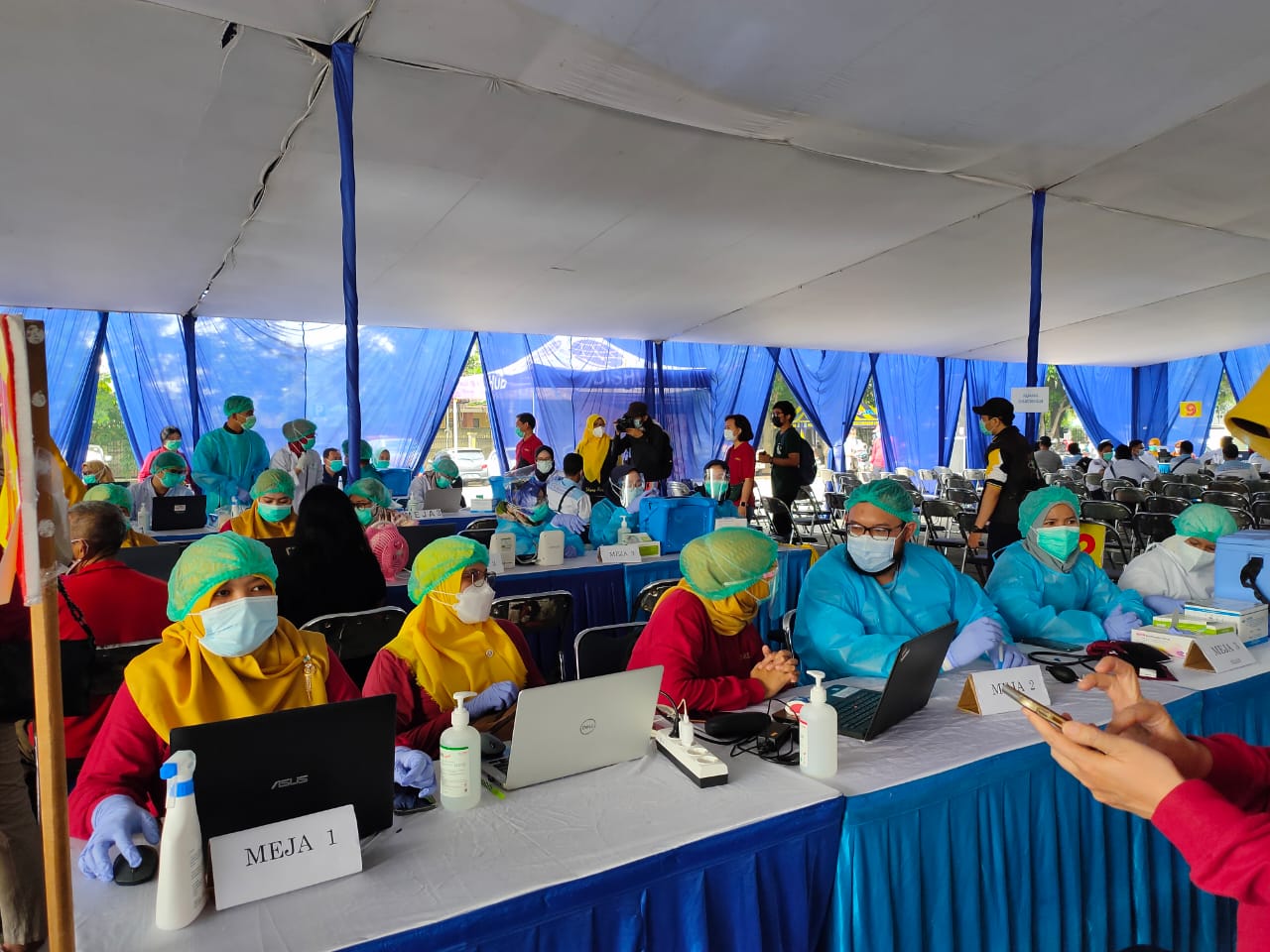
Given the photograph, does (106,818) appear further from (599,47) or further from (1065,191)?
(1065,191)

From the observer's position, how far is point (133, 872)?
114cm

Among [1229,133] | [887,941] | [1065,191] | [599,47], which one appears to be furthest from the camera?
[1065,191]

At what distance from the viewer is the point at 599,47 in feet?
11.2

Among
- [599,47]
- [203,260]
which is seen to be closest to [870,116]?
[599,47]

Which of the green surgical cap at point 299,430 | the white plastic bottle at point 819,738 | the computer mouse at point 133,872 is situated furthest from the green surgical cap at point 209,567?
the green surgical cap at point 299,430

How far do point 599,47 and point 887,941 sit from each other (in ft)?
11.3

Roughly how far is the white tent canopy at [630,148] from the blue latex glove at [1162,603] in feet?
7.86

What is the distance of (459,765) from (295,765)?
0.31m

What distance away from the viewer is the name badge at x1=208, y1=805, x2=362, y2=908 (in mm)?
1082

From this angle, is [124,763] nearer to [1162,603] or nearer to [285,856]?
[285,856]

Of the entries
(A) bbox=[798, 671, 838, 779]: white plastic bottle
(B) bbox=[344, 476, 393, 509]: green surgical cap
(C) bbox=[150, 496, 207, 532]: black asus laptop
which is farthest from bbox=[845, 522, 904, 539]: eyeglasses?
(C) bbox=[150, 496, 207, 532]: black asus laptop

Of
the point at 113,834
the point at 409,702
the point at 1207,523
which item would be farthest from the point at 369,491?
the point at 1207,523

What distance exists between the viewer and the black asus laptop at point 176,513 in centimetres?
530

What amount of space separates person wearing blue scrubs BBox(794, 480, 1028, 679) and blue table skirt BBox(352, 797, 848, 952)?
1005mm
